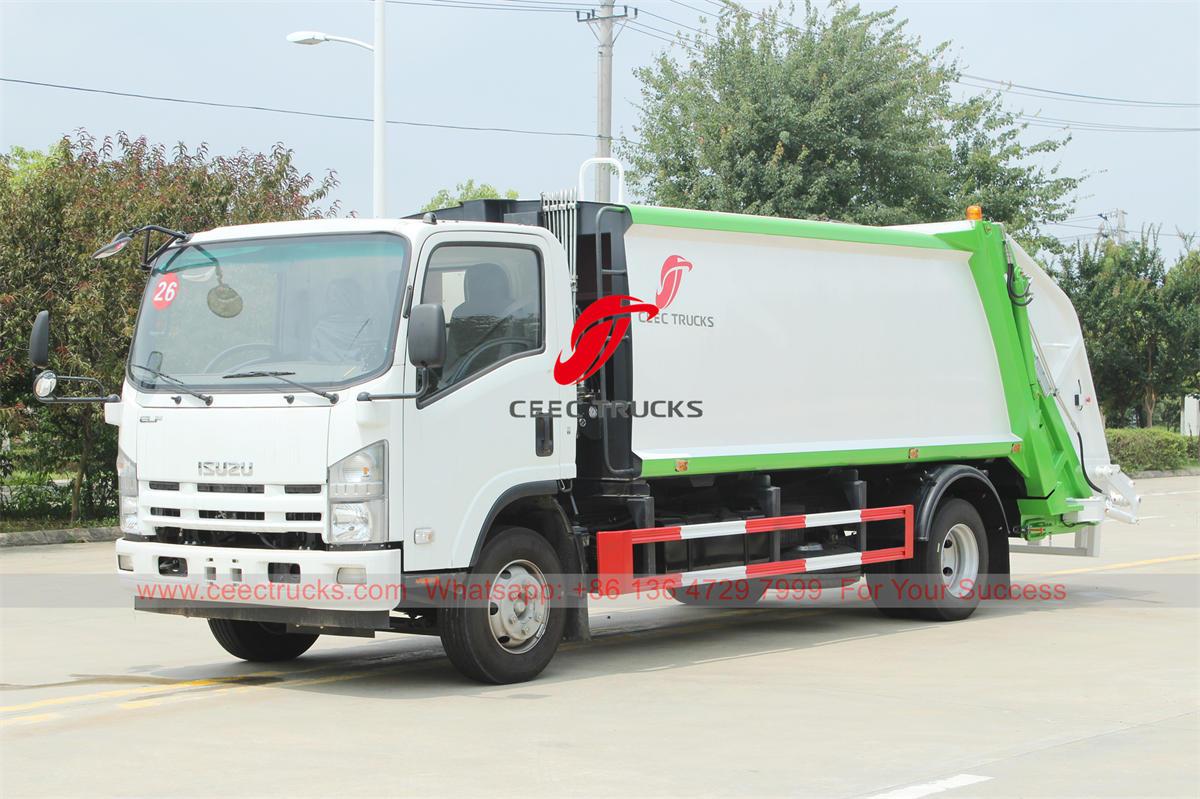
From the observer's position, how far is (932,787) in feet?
20.6

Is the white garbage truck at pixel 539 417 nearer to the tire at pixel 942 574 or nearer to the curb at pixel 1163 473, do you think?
the tire at pixel 942 574

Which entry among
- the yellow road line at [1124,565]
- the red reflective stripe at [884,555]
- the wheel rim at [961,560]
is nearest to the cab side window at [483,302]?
the red reflective stripe at [884,555]

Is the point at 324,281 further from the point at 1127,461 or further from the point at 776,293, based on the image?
the point at 1127,461

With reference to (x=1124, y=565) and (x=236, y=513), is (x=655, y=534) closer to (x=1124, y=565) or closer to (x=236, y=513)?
(x=236, y=513)

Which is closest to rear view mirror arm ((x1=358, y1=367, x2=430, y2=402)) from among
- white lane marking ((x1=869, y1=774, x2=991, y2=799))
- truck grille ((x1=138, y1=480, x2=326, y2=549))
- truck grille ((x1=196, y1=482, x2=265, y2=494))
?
truck grille ((x1=138, y1=480, x2=326, y2=549))

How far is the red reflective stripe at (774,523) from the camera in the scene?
407 inches

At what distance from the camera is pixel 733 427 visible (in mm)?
10195

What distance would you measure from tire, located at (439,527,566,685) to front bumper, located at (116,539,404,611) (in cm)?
58

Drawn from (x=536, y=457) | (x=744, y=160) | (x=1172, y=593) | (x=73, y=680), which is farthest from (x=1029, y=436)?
(x=744, y=160)

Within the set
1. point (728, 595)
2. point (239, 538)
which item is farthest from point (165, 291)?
point (728, 595)

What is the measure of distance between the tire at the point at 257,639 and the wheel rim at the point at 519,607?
1.54 metres

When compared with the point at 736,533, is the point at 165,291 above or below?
above

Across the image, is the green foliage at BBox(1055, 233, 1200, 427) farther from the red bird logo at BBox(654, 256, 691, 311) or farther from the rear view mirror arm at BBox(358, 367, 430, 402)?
the rear view mirror arm at BBox(358, 367, 430, 402)

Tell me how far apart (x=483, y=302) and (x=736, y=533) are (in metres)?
2.65
